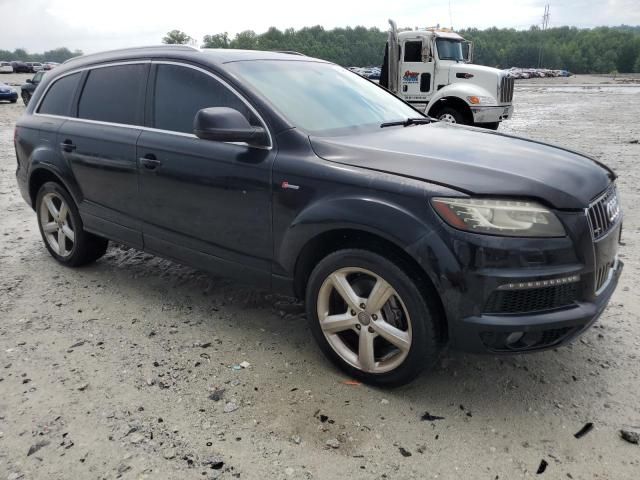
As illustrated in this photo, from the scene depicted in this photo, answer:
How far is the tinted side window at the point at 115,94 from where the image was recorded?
12.6 feet

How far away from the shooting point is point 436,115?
42.3 ft

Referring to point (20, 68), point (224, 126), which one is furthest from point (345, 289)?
point (20, 68)

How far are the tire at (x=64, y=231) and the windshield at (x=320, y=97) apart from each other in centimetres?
205

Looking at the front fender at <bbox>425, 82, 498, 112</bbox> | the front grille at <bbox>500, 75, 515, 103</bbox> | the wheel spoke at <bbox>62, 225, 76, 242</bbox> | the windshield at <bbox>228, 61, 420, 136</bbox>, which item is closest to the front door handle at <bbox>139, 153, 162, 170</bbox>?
the windshield at <bbox>228, 61, 420, 136</bbox>

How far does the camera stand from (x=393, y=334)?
2.73m

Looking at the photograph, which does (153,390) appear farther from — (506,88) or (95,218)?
(506,88)

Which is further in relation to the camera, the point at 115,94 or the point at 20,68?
the point at 20,68

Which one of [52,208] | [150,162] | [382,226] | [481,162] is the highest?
[481,162]

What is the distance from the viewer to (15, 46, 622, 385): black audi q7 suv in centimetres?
245

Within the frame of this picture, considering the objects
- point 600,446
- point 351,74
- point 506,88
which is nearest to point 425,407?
point 600,446

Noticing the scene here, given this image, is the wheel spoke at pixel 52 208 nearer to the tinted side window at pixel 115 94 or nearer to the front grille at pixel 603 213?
the tinted side window at pixel 115 94

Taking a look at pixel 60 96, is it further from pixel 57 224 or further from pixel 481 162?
pixel 481 162

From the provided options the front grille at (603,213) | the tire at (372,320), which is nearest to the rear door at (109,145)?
the tire at (372,320)

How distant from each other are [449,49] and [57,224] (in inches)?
423
